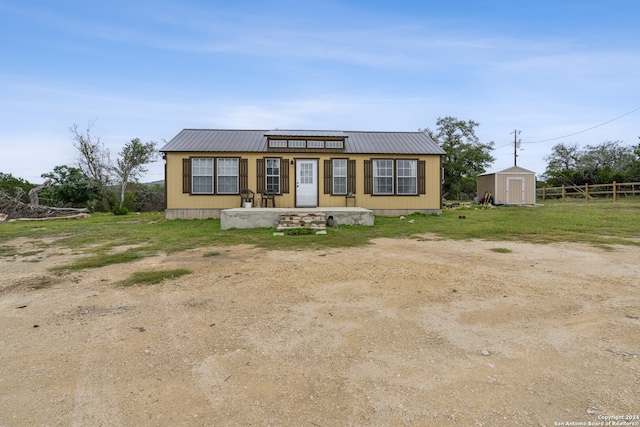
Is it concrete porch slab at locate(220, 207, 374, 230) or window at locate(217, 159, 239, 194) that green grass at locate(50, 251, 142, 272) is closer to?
concrete porch slab at locate(220, 207, 374, 230)

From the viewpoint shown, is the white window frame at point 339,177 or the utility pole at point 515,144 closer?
the white window frame at point 339,177

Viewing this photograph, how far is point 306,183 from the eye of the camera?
44.0 feet

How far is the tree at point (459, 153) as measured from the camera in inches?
981

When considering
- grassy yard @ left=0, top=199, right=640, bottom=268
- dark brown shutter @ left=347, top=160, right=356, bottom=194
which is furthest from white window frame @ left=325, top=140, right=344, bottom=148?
grassy yard @ left=0, top=199, right=640, bottom=268

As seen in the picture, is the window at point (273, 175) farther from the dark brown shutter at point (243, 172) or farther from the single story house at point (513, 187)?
the single story house at point (513, 187)

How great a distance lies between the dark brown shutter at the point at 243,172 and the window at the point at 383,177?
17.4 feet

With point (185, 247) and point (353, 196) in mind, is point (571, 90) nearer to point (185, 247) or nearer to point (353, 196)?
point (353, 196)

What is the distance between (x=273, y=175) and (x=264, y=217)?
3.41m

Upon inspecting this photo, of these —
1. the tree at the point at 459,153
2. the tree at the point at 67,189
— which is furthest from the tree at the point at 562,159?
the tree at the point at 67,189

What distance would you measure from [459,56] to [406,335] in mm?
16198

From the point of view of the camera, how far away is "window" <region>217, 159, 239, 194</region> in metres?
13.2

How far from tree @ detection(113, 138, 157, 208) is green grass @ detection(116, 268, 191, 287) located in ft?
67.0

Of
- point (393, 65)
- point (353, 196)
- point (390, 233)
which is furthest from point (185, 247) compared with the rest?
point (393, 65)

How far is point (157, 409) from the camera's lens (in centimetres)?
177
